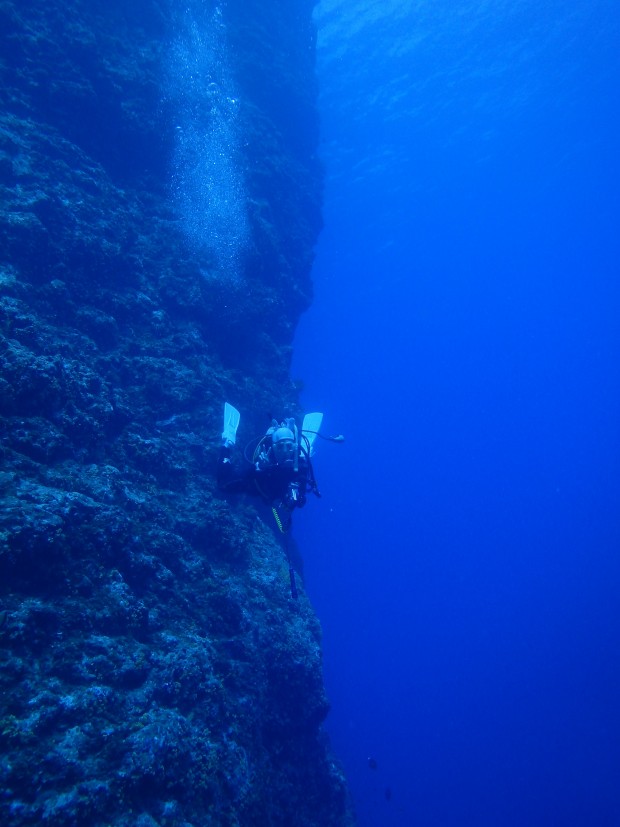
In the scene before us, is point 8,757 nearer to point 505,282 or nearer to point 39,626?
point 39,626

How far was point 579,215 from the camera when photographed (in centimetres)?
5266

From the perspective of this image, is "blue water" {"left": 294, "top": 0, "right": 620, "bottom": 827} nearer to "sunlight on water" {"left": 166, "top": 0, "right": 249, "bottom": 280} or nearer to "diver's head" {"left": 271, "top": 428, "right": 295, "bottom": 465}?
"sunlight on water" {"left": 166, "top": 0, "right": 249, "bottom": 280}

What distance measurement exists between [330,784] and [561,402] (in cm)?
11308

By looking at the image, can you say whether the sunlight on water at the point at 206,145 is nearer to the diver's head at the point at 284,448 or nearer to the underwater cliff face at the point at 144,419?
the underwater cliff face at the point at 144,419

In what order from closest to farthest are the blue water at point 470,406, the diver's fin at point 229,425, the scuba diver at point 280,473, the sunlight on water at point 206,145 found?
the scuba diver at point 280,473 → the diver's fin at point 229,425 → the sunlight on water at point 206,145 → the blue water at point 470,406

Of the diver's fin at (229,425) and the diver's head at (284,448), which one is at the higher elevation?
the diver's fin at (229,425)

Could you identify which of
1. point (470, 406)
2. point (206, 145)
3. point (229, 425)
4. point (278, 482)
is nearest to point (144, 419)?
point (229, 425)

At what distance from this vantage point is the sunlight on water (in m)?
10.9

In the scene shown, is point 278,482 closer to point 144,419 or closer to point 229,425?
point 229,425

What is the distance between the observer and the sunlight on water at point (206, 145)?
35.8 ft

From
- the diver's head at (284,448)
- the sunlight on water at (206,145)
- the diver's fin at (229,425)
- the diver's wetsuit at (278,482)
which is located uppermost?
the sunlight on water at (206,145)

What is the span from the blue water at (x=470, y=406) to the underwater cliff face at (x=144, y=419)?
60.4ft

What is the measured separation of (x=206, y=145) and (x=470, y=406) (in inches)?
3939

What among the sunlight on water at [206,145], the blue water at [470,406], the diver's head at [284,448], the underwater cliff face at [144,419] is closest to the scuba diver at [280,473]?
the diver's head at [284,448]
